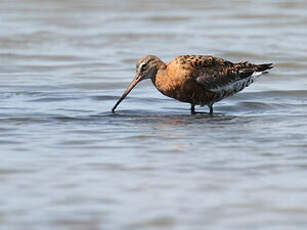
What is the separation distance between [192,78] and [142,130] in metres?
1.60

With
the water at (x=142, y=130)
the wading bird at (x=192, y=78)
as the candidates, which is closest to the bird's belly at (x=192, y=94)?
the wading bird at (x=192, y=78)

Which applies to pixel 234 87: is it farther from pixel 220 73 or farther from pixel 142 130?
pixel 142 130

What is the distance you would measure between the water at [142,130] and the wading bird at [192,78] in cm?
24

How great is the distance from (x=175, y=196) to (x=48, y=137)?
250 cm

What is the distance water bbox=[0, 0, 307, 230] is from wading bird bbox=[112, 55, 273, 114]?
0.78 ft

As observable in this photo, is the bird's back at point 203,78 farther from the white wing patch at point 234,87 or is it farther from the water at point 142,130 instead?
the water at point 142,130

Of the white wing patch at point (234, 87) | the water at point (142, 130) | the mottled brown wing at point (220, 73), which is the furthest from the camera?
the white wing patch at point (234, 87)

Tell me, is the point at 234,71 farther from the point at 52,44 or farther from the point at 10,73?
the point at 52,44

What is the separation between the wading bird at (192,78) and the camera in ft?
35.1

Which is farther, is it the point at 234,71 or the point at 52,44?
the point at 52,44

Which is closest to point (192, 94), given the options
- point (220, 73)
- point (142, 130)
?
point (220, 73)

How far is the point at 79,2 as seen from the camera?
1981 centimetres

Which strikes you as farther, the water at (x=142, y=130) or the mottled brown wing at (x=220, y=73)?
the mottled brown wing at (x=220, y=73)

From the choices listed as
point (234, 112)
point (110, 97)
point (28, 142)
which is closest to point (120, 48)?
point (110, 97)
